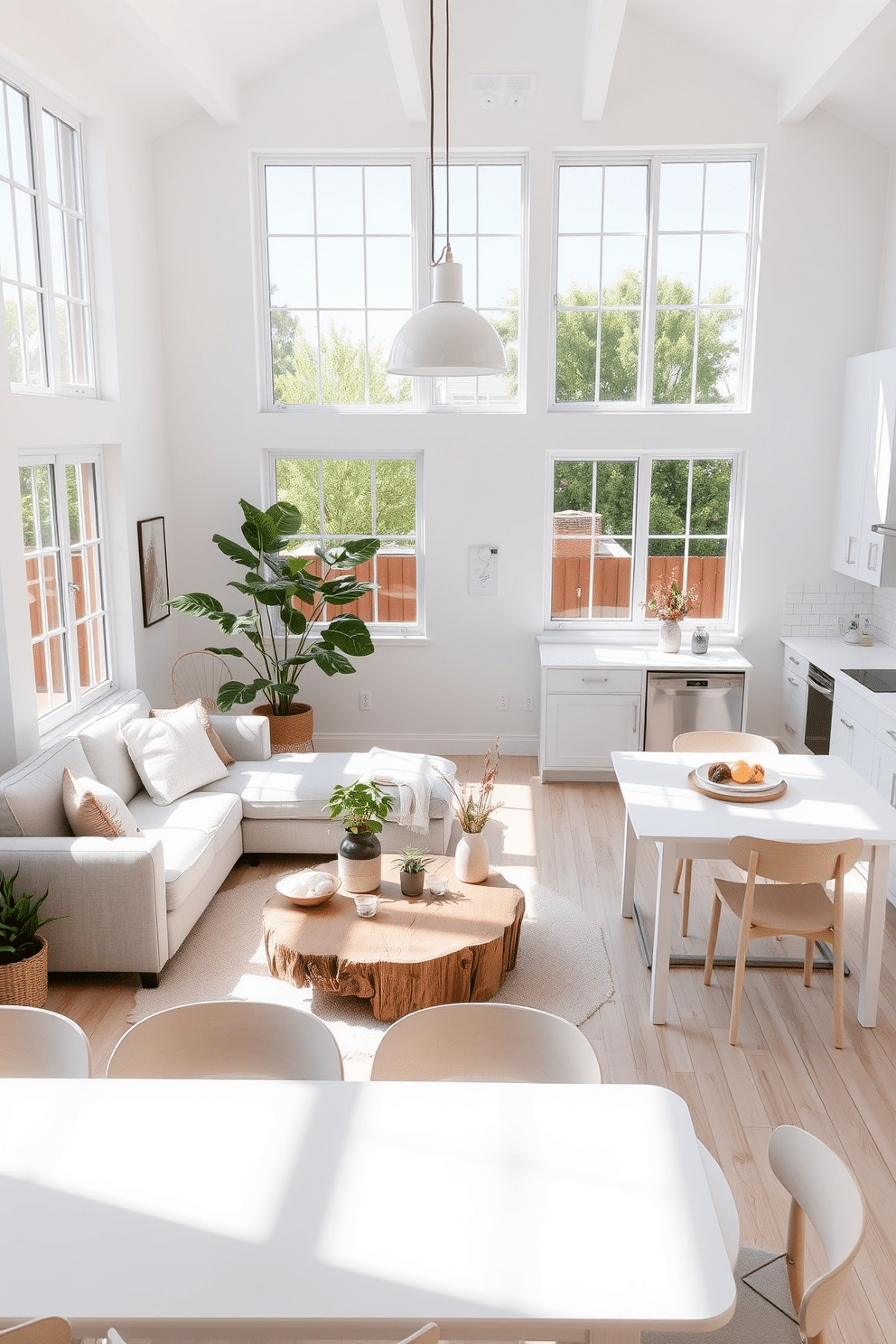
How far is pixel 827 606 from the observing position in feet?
24.6

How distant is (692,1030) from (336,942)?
4.86 ft

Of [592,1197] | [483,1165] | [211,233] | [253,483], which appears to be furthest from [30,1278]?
[211,233]

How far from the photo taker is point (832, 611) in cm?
749

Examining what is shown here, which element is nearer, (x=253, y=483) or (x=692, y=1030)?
(x=692, y=1030)

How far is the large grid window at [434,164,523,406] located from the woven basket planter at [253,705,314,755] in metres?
2.54

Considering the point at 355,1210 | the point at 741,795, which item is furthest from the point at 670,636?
the point at 355,1210

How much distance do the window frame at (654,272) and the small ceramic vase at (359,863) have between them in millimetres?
3926

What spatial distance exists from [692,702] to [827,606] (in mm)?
1319

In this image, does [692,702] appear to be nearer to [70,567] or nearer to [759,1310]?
[70,567]

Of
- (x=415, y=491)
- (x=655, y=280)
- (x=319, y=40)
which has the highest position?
(x=319, y=40)

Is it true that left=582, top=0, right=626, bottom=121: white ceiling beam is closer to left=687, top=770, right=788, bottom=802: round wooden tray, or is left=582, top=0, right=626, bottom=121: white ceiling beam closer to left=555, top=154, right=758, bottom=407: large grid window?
left=555, top=154, right=758, bottom=407: large grid window

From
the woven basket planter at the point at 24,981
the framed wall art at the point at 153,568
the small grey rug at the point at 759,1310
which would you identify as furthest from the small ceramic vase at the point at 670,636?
the small grey rug at the point at 759,1310

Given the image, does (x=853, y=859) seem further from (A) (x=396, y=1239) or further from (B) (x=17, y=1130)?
(B) (x=17, y=1130)

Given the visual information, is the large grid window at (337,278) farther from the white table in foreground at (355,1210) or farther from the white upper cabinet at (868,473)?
the white table in foreground at (355,1210)
